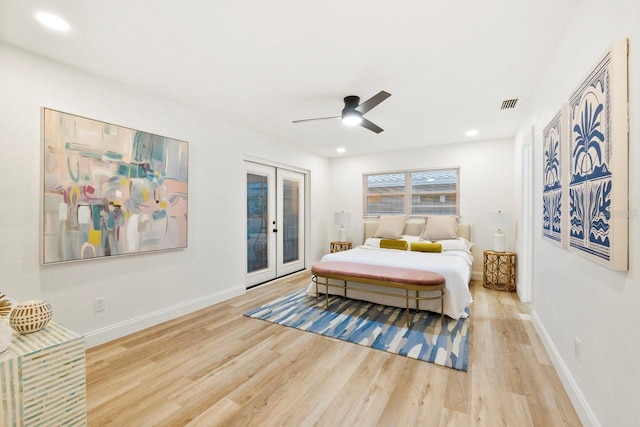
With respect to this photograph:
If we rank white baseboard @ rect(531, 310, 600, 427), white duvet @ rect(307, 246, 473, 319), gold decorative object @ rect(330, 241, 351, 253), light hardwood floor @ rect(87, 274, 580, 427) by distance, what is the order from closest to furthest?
white baseboard @ rect(531, 310, 600, 427), light hardwood floor @ rect(87, 274, 580, 427), white duvet @ rect(307, 246, 473, 319), gold decorative object @ rect(330, 241, 351, 253)

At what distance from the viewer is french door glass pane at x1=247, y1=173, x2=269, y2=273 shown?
4.48 metres

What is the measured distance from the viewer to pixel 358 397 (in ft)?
6.17

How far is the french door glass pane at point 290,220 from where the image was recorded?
209 inches

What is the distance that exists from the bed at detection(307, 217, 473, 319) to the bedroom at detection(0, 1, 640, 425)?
0.71 metres

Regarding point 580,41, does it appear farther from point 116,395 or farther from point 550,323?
point 116,395

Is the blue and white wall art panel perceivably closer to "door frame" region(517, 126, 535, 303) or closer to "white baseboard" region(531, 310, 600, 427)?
"white baseboard" region(531, 310, 600, 427)

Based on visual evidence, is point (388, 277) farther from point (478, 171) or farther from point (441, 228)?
point (478, 171)

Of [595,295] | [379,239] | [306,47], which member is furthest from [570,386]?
[379,239]

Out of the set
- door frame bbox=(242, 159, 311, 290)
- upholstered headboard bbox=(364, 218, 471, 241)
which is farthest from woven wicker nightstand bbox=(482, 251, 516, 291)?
door frame bbox=(242, 159, 311, 290)

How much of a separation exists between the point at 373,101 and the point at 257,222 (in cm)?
280

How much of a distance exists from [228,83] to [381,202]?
401cm

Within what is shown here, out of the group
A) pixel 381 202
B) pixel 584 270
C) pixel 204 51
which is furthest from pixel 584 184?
pixel 381 202

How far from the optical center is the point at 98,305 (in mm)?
2598

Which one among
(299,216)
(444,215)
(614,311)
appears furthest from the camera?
(299,216)
